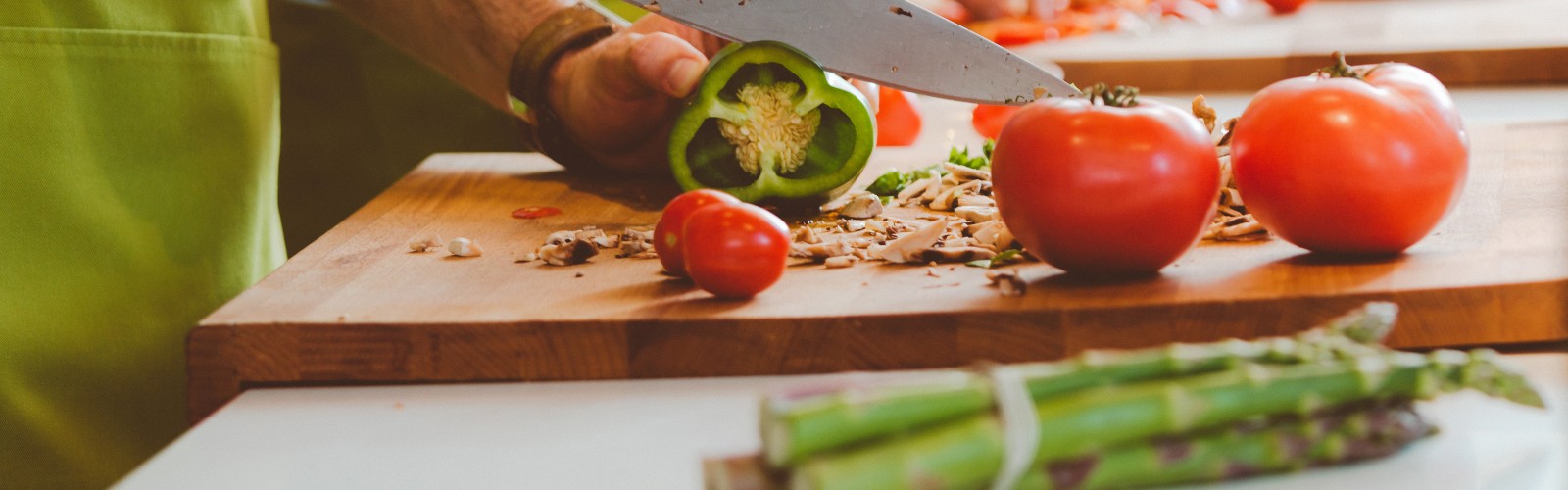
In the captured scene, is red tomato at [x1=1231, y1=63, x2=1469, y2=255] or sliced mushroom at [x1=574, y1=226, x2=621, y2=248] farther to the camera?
sliced mushroom at [x1=574, y1=226, x2=621, y2=248]

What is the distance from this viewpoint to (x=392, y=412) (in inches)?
40.2

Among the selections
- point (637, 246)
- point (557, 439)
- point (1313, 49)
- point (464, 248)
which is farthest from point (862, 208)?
point (1313, 49)

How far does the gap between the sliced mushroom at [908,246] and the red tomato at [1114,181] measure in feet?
0.42

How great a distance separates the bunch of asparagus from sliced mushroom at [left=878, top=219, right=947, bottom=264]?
1.79 feet

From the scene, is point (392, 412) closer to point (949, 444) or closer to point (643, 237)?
point (643, 237)

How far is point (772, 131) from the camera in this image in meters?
1.66

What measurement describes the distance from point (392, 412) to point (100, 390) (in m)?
0.76

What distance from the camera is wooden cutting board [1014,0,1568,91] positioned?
106 inches

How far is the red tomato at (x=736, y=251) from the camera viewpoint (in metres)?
1.11

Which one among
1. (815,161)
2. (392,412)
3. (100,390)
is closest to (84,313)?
(100,390)

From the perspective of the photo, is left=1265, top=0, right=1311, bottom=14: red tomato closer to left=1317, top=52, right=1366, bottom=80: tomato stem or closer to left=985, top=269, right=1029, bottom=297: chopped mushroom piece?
left=1317, top=52, right=1366, bottom=80: tomato stem

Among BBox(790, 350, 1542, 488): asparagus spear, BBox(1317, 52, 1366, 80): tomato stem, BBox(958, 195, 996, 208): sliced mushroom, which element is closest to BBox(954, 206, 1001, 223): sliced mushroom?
BBox(958, 195, 996, 208): sliced mushroom

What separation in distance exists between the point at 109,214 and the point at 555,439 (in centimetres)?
95

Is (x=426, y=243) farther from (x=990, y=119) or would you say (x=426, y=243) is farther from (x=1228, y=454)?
(x=990, y=119)
